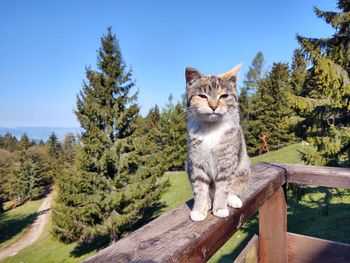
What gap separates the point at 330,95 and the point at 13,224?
3545 centimetres

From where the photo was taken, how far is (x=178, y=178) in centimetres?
2772

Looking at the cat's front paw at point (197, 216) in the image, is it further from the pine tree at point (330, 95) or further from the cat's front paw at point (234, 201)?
the pine tree at point (330, 95)

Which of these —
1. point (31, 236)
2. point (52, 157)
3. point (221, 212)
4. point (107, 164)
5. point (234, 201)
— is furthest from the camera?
point (52, 157)

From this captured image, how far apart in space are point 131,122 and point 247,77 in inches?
1403

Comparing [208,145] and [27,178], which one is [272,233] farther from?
[27,178]

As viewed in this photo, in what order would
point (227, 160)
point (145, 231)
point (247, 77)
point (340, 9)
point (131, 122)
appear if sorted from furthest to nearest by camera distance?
point (247, 77)
point (131, 122)
point (340, 9)
point (227, 160)
point (145, 231)

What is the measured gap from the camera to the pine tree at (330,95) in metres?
7.41

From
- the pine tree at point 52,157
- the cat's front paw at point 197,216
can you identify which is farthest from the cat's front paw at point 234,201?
the pine tree at point 52,157

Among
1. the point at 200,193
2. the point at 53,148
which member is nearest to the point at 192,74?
the point at 200,193

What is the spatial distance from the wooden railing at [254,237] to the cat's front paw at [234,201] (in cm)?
3

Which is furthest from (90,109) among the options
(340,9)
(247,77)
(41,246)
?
(247,77)

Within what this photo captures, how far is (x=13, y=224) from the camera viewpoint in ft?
105

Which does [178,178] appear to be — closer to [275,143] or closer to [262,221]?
[275,143]

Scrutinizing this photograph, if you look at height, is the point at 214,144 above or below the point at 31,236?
above
